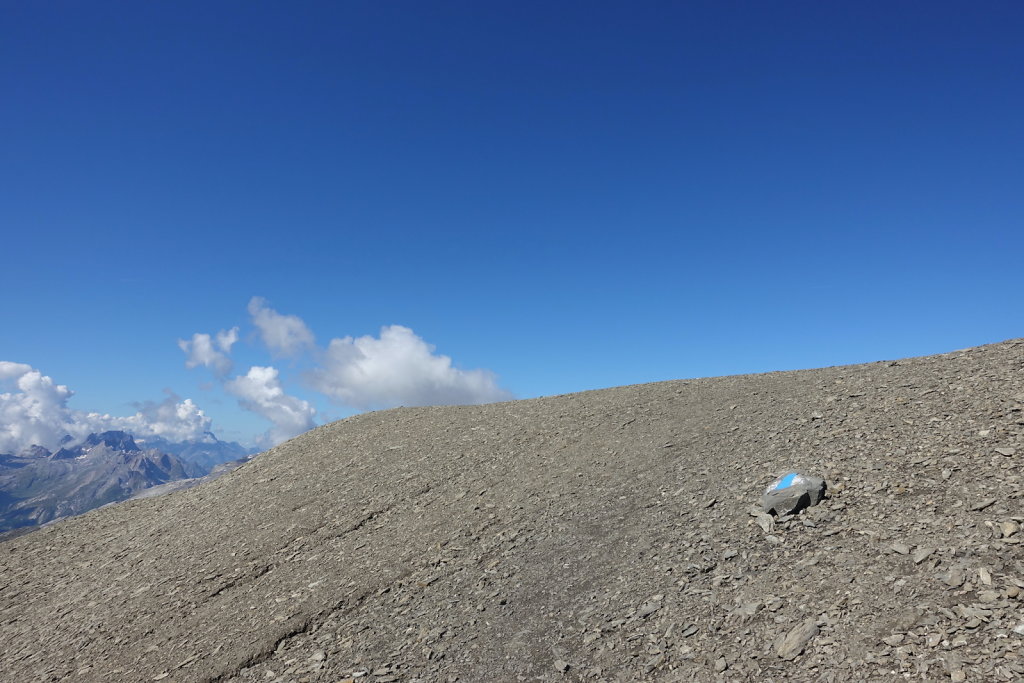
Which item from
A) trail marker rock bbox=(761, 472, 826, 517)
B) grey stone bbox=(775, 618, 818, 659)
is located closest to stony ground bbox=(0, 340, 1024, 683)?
grey stone bbox=(775, 618, 818, 659)

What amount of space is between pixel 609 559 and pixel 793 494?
4290mm

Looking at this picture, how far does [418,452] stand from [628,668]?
Answer: 14785 millimetres

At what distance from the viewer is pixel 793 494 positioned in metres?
11.9

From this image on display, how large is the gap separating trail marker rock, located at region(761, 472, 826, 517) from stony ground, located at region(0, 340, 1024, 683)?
35 centimetres

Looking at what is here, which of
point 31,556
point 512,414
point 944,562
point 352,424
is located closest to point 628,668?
point 944,562

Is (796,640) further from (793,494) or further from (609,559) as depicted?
(609,559)

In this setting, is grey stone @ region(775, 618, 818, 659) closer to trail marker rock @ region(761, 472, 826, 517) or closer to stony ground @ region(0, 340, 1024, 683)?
stony ground @ region(0, 340, 1024, 683)

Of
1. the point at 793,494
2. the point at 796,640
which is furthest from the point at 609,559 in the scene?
the point at 796,640

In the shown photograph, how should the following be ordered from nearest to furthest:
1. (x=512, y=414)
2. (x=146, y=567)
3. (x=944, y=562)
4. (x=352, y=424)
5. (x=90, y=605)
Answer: (x=944, y=562), (x=90, y=605), (x=146, y=567), (x=512, y=414), (x=352, y=424)

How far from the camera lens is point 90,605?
1541 centimetres

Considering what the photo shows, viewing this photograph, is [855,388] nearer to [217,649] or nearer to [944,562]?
[944,562]

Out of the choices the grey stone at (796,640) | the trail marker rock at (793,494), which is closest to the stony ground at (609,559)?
the grey stone at (796,640)

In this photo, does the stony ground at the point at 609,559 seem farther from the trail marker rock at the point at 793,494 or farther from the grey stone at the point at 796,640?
the trail marker rock at the point at 793,494

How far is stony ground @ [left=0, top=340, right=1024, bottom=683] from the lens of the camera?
8484mm
